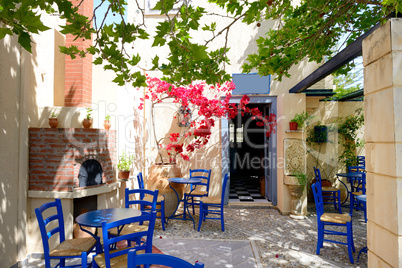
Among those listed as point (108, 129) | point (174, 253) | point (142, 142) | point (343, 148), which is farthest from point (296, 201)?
point (108, 129)

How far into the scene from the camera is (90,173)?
13.3 feet

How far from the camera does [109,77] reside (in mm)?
5148

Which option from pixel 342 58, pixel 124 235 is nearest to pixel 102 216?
pixel 124 235

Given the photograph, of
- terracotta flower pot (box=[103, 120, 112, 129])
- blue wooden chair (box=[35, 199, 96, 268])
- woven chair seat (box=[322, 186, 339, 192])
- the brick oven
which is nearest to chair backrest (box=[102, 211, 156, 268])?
blue wooden chair (box=[35, 199, 96, 268])

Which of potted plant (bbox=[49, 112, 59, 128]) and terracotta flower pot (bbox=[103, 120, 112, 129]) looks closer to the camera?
potted plant (bbox=[49, 112, 59, 128])

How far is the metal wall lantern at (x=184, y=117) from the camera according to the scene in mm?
6184

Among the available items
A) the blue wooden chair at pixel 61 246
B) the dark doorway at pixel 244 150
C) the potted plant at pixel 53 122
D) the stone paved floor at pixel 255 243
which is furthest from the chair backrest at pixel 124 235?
the dark doorway at pixel 244 150

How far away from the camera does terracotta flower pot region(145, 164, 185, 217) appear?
5398 mm

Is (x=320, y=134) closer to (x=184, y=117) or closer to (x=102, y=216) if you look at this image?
(x=184, y=117)

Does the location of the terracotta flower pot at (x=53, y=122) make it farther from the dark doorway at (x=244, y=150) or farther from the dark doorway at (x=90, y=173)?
the dark doorway at (x=244, y=150)

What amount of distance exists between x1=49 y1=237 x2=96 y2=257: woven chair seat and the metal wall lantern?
3602 millimetres

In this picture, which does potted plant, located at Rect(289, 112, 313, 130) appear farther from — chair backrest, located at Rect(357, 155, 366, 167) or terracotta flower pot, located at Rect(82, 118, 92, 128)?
terracotta flower pot, located at Rect(82, 118, 92, 128)

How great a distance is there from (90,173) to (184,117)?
2683 mm

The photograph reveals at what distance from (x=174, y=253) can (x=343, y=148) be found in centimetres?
527
